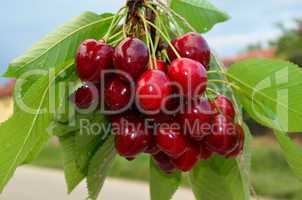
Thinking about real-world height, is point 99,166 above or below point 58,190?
above

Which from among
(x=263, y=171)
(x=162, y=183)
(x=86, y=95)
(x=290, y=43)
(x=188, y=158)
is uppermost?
(x=86, y=95)

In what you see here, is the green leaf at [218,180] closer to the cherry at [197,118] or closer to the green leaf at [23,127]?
the cherry at [197,118]

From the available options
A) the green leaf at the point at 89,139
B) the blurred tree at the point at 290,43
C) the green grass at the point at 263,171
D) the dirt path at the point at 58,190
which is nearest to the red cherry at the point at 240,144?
the green leaf at the point at 89,139

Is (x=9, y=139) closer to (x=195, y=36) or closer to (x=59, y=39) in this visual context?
(x=59, y=39)

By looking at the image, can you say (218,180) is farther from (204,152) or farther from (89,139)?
(89,139)

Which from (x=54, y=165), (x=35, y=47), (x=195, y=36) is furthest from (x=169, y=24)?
(x=54, y=165)

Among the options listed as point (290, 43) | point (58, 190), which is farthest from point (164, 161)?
point (290, 43)

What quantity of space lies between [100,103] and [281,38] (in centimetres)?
1219

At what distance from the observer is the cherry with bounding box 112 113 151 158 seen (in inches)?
33.6

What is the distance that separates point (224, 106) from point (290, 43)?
11.9 metres

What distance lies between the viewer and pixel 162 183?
1046mm

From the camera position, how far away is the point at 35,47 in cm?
94

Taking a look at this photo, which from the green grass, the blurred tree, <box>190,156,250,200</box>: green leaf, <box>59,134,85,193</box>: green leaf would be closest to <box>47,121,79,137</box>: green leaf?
<box>59,134,85,193</box>: green leaf

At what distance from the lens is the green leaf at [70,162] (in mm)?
943
